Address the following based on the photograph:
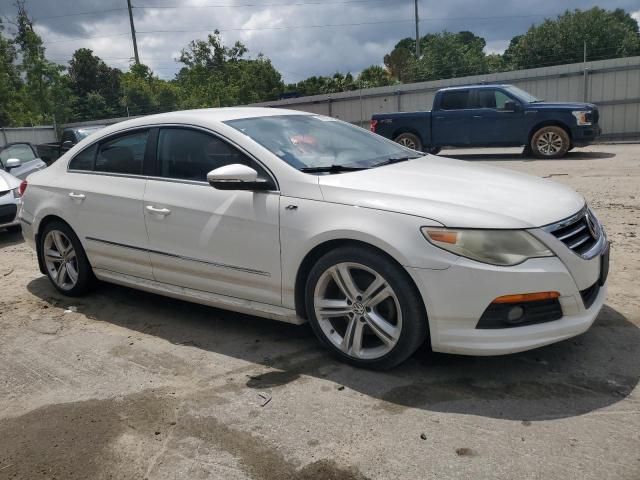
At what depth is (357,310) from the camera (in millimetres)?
3361

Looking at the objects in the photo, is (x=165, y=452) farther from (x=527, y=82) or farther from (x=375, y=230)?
(x=527, y=82)

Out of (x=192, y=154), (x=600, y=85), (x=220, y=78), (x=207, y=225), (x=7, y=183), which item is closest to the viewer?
(x=207, y=225)

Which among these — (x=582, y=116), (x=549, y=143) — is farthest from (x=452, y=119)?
(x=582, y=116)

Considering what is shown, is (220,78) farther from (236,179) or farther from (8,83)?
(236,179)

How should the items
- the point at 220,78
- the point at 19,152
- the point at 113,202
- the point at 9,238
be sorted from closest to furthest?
the point at 113,202 → the point at 9,238 → the point at 19,152 → the point at 220,78

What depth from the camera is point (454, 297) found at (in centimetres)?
299

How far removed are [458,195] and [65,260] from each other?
349 cm

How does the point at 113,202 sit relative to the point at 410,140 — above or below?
above

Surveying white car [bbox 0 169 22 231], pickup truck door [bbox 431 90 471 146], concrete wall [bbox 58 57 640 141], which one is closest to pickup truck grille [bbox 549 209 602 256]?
white car [bbox 0 169 22 231]

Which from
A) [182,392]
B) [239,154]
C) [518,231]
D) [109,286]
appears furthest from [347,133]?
[109,286]

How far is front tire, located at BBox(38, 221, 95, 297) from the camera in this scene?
4.87m

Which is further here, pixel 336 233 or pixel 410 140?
pixel 410 140

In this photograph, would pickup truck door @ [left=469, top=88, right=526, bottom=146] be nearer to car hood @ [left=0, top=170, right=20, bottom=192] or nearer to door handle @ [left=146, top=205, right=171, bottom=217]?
car hood @ [left=0, top=170, right=20, bottom=192]

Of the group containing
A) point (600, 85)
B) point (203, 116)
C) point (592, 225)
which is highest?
point (600, 85)
